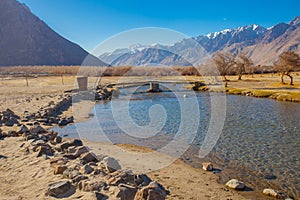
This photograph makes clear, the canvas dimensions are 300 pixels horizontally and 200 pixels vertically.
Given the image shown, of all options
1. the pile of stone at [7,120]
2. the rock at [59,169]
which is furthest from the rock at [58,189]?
the pile of stone at [7,120]

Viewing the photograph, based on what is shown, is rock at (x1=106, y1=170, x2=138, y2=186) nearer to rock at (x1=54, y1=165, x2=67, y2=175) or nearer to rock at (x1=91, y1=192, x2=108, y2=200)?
rock at (x1=91, y1=192, x2=108, y2=200)

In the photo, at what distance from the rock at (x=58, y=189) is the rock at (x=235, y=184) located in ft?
16.9

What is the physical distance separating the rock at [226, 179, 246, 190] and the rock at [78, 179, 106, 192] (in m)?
4.24

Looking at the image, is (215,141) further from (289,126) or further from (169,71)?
(169,71)

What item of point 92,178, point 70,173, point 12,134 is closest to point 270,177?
point 92,178

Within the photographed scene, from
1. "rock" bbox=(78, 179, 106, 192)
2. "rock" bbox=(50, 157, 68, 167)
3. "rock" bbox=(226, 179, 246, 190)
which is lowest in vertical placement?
"rock" bbox=(226, 179, 246, 190)

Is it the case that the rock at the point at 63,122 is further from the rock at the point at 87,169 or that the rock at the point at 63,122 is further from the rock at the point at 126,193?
the rock at the point at 126,193

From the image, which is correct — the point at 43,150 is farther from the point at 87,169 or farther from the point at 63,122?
the point at 63,122

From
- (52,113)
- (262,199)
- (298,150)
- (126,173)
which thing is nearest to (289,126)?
(298,150)

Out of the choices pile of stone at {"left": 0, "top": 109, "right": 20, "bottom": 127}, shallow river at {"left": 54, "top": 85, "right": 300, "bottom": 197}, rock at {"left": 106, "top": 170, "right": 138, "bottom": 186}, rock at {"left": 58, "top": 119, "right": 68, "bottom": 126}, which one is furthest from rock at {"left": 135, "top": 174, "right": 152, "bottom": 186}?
rock at {"left": 58, "top": 119, "right": 68, "bottom": 126}

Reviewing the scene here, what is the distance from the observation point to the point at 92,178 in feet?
24.1

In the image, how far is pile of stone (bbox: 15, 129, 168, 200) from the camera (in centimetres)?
641

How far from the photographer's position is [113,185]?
6977 millimetres

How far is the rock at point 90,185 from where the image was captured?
674cm
